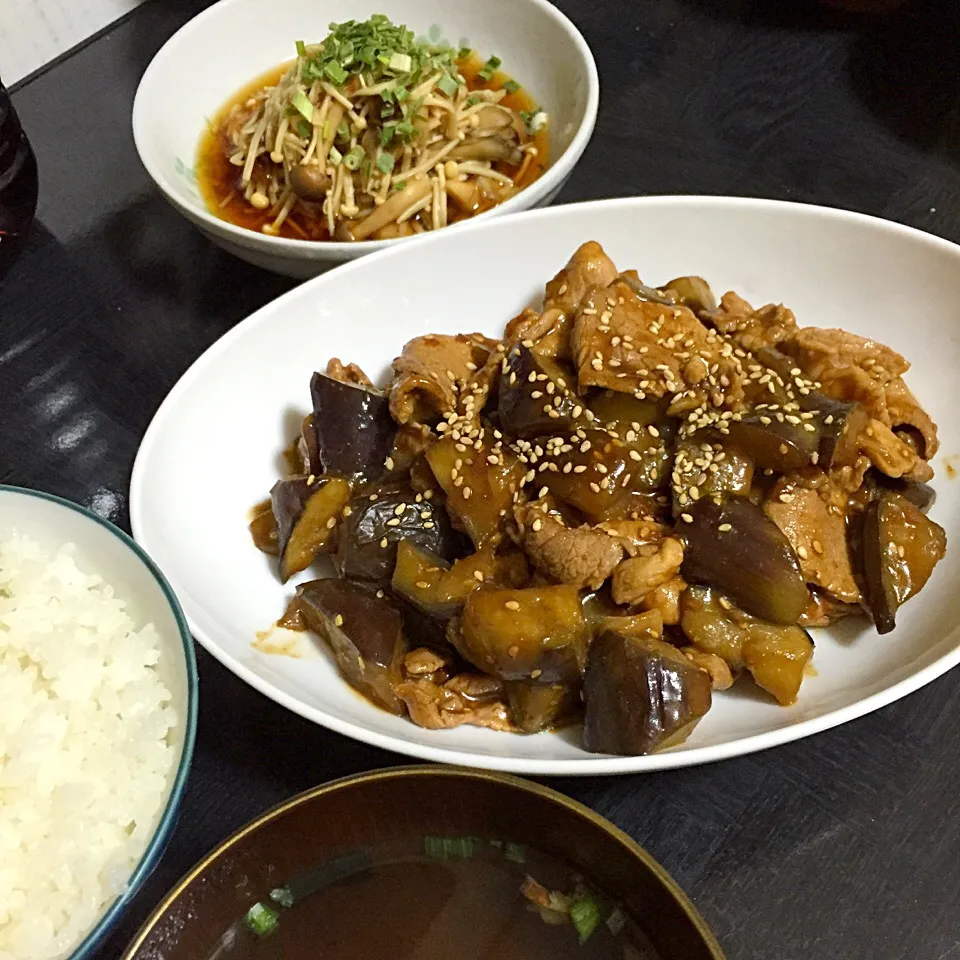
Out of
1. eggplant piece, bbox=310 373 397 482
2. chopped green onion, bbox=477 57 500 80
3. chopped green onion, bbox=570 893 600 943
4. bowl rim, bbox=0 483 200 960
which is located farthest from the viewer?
chopped green onion, bbox=477 57 500 80

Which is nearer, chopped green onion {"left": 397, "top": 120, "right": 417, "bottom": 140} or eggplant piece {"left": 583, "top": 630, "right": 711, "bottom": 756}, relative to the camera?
eggplant piece {"left": 583, "top": 630, "right": 711, "bottom": 756}

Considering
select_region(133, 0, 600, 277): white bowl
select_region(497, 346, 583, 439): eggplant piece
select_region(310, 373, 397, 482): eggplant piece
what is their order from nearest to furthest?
select_region(497, 346, 583, 439): eggplant piece
select_region(310, 373, 397, 482): eggplant piece
select_region(133, 0, 600, 277): white bowl

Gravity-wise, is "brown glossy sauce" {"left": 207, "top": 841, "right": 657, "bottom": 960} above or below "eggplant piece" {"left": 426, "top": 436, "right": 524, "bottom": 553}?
below

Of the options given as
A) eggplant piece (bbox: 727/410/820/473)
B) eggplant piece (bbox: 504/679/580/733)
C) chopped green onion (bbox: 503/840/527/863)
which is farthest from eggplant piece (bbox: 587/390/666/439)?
chopped green onion (bbox: 503/840/527/863)

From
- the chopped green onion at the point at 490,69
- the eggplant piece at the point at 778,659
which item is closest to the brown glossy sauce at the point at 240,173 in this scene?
the chopped green onion at the point at 490,69

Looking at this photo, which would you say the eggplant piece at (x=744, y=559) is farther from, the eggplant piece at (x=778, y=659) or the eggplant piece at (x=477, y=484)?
the eggplant piece at (x=477, y=484)

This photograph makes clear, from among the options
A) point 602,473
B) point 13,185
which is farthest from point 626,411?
point 13,185

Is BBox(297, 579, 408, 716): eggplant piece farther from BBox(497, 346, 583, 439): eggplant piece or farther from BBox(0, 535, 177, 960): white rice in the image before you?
BBox(497, 346, 583, 439): eggplant piece
